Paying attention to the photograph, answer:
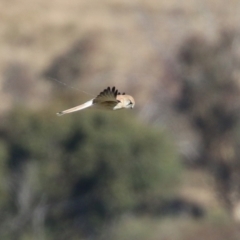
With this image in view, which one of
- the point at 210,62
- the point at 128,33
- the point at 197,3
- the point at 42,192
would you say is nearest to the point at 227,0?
the point at 197,3

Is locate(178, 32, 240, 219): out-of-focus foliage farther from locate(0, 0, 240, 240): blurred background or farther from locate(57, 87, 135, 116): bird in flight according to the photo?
locate(57, 87, 135, 116): bird in flight

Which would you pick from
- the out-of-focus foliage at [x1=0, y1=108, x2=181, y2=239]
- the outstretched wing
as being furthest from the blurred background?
the outstretched wing

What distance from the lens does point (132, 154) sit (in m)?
27.6

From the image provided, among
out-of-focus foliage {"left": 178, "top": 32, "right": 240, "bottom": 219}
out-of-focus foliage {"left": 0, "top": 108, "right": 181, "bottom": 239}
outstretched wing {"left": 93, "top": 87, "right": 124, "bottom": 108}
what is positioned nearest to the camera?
outstretched wing {"left": 93, "top": 87, "right": 124, "bottom": 108}

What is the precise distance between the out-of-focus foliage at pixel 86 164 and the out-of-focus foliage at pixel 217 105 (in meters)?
1.09

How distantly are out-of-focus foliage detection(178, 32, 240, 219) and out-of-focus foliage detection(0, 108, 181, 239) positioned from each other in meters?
1.09

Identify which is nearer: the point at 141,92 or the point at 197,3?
the point at 141,92

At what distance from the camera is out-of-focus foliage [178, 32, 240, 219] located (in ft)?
90.1

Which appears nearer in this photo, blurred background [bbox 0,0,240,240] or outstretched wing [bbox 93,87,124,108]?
outstretched wing [bbox 93,87,124,108]

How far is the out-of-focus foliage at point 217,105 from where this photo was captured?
27.5m

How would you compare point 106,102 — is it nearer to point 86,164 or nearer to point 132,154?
point 132,154

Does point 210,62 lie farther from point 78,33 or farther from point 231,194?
point 78,33

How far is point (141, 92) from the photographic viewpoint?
106 feet

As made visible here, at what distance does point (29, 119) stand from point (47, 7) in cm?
1255
